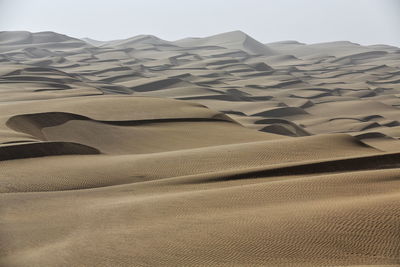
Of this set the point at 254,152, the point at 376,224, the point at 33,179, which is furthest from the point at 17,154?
the point at 376,224

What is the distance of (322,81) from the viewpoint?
62219 millimetres

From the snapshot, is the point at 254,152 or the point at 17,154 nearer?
the point at 17,154

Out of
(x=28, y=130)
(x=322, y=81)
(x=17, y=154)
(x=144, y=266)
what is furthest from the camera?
(x=322, y=81)

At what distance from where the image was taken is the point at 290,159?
11430 millimetres

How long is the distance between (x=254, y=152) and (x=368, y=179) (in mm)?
3363

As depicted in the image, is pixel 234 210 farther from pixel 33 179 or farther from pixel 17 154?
pixel 17 154

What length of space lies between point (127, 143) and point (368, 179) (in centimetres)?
780

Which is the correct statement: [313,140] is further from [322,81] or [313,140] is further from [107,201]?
[322,81]

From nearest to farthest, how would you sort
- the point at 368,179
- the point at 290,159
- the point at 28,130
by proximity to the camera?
the point at 368,179 < the point at 290,159 < the point at 28,130

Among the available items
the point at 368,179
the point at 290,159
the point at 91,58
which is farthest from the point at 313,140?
the point at 91,58

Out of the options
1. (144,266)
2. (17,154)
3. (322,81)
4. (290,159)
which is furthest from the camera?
(322,81)

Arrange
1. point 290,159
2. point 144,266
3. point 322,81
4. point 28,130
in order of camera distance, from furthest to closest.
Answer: point 322,81, point 28,130, point 290,159, point 144,266

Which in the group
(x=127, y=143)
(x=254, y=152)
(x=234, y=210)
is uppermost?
(x=234, y=210)

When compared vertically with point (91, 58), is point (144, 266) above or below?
above
